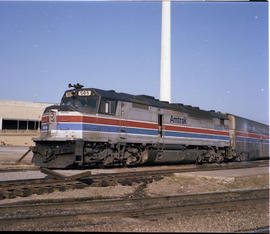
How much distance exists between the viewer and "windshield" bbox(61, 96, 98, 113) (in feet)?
44.3

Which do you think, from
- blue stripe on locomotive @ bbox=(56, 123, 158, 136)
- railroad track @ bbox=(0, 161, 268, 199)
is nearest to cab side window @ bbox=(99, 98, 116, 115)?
blue stripe on locomotive @ bbox=(56, 123, 158, 136)

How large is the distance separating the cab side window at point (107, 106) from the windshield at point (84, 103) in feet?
1.05

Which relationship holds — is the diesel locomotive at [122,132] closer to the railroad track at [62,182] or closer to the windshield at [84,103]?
the windshield at [84,103]

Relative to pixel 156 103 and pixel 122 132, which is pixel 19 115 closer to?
pixel 156 103

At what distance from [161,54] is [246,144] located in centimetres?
2147

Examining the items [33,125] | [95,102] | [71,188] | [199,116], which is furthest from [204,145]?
[33,125]

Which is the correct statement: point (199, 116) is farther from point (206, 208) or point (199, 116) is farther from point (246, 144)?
point (206, 208)

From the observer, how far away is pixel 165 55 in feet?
137

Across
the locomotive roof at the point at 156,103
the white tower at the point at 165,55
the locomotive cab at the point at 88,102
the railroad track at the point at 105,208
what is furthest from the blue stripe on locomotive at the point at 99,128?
the white tower at the point at 165,55

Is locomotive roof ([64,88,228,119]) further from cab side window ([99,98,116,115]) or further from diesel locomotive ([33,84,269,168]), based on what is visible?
cab side window ([99,98,116,115])

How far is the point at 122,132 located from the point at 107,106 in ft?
5.15


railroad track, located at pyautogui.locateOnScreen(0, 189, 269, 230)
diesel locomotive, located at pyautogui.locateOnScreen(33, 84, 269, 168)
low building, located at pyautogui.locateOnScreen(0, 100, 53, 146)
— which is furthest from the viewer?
low building, located at pyautogui.locateOnScreen(0, 100, 53, 146)

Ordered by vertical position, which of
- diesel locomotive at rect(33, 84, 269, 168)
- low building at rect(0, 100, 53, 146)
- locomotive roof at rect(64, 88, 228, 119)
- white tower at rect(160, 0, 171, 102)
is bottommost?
diesel locomotive at rect(33, 84, 269, 168)

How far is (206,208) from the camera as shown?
6.95 metres
